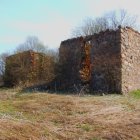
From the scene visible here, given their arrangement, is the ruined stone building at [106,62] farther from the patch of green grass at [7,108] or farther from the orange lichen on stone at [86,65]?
the patch of green grass at [7,108]

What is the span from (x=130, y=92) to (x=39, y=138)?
29.0 ft

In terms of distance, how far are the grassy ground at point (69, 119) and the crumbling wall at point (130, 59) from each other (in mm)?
3281

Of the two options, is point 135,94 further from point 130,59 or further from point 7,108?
point 7,108

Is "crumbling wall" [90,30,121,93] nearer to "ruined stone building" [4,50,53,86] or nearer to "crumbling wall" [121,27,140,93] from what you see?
"crumbling wall" [121,27,140,93]

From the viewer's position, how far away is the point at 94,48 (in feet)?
54.5

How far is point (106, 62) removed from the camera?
52.5ft

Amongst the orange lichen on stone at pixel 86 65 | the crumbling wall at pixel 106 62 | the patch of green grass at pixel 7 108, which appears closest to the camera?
the patch of green grass at pixel 7 108

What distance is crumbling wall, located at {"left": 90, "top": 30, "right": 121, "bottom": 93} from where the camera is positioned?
15617mm

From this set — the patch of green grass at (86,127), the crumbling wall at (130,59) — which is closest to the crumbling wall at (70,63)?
the crumbling wall at (130,59)

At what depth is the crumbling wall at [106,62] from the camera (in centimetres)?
1562

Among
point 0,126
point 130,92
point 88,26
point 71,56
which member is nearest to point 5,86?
point 71,56

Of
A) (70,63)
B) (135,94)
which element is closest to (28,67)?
(70,63)

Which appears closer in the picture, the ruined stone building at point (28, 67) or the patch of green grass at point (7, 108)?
the patch of green grass at point (7, 108)

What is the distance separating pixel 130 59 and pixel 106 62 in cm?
110
